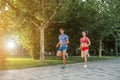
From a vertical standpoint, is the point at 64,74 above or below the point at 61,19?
below

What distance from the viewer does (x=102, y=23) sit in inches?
1582

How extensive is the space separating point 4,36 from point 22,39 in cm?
1695

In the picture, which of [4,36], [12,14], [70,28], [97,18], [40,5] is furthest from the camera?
[97,18]

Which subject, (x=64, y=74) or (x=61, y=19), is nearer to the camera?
(x=64, y=74)

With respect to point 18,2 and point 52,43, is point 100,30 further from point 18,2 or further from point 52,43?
point 18,2

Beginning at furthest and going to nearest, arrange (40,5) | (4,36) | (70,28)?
(70,28) < (40,5) < (4,36)

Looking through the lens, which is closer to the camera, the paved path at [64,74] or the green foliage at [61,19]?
the paved path at [64,74]

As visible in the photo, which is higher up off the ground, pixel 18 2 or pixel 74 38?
pixel 18 2

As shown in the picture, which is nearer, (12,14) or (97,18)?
(12,14)

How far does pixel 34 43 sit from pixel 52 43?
1999 mm

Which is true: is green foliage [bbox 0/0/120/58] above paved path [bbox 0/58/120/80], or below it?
above

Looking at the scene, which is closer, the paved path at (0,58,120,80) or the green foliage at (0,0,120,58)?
the paved path at (0,58,120,80)

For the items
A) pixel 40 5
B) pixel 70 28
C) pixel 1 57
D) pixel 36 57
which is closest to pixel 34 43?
pixel 36 57

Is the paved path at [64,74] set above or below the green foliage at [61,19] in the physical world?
below
